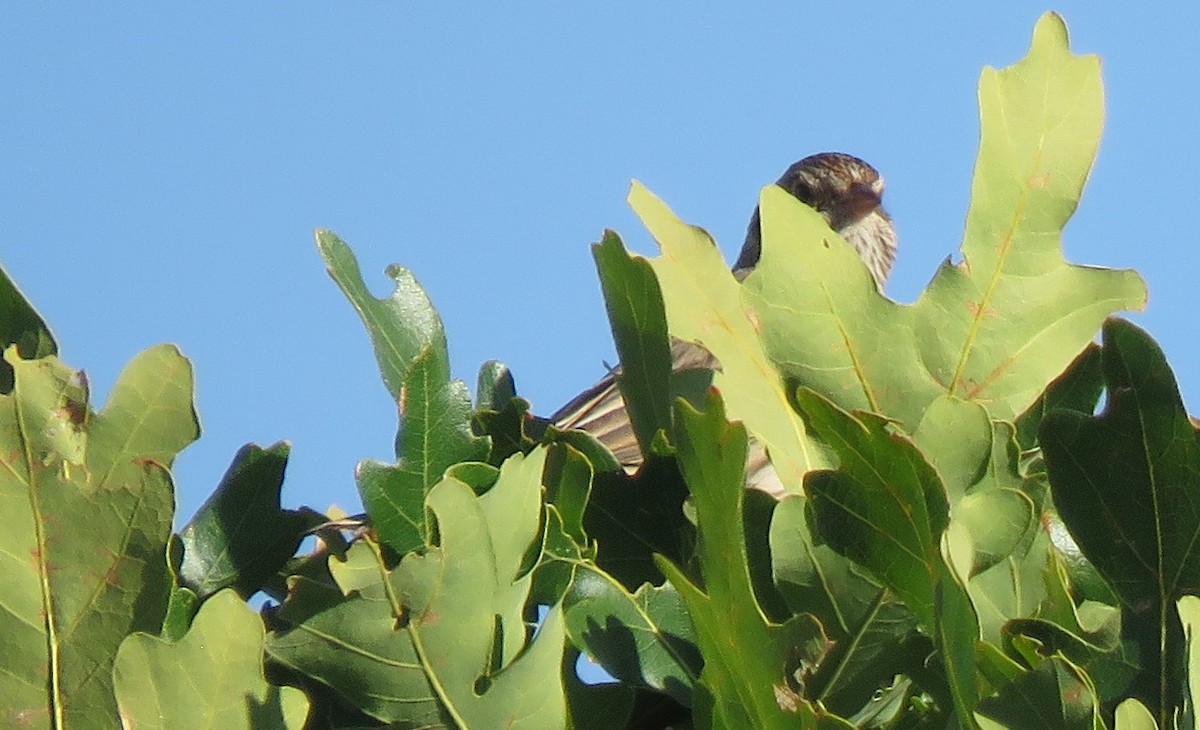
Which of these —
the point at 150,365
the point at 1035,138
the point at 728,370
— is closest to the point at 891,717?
the point at 728,370

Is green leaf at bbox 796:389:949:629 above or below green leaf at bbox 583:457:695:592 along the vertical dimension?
above

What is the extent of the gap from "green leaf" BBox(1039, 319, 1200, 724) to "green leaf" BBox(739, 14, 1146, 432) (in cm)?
27

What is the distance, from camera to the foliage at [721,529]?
→ 5.07ft

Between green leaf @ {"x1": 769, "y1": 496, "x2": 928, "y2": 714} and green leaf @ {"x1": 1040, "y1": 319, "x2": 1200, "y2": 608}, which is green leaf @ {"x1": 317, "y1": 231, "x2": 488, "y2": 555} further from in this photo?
green leaf @ {"x1": 1040, "y1": 319, "x2": 1200, "y2": 608}

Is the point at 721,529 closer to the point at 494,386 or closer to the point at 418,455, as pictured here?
the point at 418,455

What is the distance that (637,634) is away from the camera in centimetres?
177

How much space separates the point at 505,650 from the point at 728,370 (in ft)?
1.65

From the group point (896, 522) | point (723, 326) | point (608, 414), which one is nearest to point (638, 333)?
point (723, 326)

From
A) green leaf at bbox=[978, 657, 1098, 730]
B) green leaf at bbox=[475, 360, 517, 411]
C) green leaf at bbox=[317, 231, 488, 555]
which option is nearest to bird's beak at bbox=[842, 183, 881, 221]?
green leaf at bbox=[475, 360, 517, 411]

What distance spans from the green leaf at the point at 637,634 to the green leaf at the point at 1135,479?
0.41 meters

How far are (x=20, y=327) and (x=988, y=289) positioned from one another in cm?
110

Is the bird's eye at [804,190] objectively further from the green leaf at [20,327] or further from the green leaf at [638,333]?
the green leaf at [20,327]

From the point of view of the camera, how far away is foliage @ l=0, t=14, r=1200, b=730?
1544mm

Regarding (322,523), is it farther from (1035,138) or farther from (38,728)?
(1035,138)
